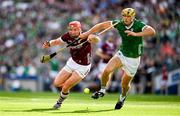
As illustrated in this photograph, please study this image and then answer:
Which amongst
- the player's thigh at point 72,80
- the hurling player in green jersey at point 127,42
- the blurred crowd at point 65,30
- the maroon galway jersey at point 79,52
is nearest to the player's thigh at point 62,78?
the player's thigh at point 72,80

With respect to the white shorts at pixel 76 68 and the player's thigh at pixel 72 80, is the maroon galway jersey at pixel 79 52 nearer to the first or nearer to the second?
the white shorts at pixel 76 68

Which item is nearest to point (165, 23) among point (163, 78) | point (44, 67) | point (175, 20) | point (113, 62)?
point (175, 20)

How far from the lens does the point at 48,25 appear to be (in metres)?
37.5

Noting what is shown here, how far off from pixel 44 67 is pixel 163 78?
6.59 m

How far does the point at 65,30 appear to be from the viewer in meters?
36.3

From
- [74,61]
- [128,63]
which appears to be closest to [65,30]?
[74,61]

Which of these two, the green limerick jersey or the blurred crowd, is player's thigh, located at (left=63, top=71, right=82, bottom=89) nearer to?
the green limerick jersey

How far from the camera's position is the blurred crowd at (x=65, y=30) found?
108 feet

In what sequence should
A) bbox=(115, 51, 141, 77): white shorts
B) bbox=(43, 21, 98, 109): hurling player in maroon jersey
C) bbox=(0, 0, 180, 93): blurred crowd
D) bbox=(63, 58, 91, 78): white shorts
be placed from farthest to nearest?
bbox=(0, 0, 180, 93): blurred crowd < bbox=(63, 58, 91, 78): white shorts < bbox=(43, 21, 98, 109): hurling player in maroon jersey < bbox=(115, 51, 141, 77): white shorts

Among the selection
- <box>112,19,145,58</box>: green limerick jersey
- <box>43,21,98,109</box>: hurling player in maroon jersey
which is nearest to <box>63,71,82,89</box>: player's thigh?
<box>43,21,98,109</box>: hurling player in maroon jersey

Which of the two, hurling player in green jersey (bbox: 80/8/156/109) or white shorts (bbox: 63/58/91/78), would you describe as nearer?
hurling player in green jersey (bbox: 80/8/156/109)

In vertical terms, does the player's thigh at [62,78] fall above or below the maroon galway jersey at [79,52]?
below

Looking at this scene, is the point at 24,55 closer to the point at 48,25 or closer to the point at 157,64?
the point at 48,25

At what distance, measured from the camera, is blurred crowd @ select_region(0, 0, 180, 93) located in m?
32.9
